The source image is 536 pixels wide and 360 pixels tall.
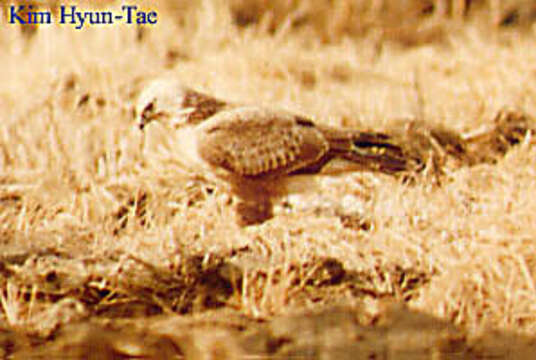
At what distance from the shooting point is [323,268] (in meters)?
1.97

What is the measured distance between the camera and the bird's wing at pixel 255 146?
234cm

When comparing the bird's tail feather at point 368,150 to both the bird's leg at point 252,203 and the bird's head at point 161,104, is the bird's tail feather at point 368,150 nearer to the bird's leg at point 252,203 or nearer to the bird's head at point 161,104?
the bird's leg at point 252,203

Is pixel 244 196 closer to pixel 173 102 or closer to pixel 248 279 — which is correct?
pixel 173 102

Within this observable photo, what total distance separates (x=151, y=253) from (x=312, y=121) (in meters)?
0.68

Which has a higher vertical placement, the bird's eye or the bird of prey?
the bird's eye

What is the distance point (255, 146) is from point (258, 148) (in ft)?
0.04

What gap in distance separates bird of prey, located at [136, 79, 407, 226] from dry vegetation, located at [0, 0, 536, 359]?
0.06 metres

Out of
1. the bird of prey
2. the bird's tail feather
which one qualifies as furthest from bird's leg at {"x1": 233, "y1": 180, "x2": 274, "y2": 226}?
the bird's tail feather

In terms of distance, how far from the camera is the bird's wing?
234 cm

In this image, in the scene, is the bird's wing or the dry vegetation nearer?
the dry vegetation

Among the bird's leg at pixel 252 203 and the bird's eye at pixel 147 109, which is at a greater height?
the bird's eye at pixel 147 109

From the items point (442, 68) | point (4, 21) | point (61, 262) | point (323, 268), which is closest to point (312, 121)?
point (323, 268)

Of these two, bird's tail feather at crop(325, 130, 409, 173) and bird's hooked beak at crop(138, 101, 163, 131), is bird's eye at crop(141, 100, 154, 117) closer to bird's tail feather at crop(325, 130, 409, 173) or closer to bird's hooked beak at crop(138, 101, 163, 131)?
bird's hooked beak at crop(138, 101, 163, 131)

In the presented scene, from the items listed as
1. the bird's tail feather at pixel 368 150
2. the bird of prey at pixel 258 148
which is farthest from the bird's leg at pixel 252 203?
the bird's tail feather at pixel 368 150
